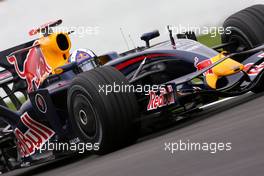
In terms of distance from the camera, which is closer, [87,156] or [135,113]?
[135,113]

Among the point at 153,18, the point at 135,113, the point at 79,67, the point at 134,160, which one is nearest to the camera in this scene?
the point at 134,160

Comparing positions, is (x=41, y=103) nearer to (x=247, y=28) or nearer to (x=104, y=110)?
(x=104, y=110)

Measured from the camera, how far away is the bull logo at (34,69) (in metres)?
9.43

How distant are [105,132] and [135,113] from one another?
36cm

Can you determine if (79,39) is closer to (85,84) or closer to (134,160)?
(85,84)

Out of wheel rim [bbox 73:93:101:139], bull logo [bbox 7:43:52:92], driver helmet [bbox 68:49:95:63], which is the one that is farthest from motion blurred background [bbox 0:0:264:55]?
wheel rim [bbox 73:93:101:139]

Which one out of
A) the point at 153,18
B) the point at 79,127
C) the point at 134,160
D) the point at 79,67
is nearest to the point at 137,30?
the point at 153,18

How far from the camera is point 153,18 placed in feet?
51.1

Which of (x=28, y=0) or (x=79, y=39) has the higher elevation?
(x=28, y=0)

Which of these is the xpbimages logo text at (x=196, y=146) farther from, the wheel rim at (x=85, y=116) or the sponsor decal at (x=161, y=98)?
the wheel rim at (x=85, y=116)

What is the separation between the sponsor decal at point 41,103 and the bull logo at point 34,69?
0.79 m

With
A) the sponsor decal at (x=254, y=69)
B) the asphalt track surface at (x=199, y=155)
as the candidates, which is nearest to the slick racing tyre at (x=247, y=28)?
the sponsor decal at (x=254, y=69)

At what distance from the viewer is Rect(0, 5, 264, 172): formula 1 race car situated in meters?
7.48

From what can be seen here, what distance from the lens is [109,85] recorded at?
7375mm
